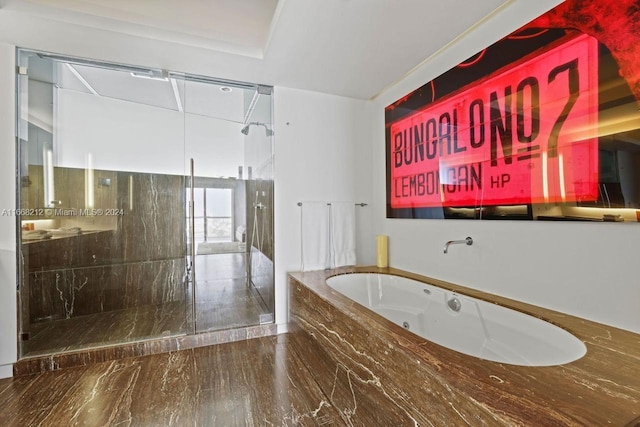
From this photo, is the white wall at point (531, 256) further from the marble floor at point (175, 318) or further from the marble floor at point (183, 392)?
the marble floor at point (175, 318)

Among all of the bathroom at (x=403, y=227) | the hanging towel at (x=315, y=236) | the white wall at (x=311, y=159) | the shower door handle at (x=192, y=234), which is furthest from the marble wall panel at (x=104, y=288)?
the hanging towel at (x=315, y=236)

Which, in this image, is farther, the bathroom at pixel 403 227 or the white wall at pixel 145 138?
the white wall at pixel 145 138

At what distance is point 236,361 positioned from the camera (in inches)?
83.1

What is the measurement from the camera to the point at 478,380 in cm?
96

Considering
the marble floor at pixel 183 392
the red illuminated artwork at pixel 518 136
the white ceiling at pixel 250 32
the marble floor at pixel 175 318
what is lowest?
the marble floor at pixel 183 392

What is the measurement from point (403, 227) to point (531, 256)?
1136 mm

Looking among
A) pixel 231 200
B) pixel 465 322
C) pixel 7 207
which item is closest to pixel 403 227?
pixel 465 322

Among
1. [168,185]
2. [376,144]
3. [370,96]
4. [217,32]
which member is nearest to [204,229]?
[168,185]

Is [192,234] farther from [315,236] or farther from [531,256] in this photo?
[531,256]

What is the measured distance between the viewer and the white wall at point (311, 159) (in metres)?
2.75

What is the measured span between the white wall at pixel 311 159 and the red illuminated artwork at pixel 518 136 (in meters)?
0.77

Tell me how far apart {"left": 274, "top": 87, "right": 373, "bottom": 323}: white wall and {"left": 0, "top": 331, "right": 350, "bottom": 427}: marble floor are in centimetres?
72

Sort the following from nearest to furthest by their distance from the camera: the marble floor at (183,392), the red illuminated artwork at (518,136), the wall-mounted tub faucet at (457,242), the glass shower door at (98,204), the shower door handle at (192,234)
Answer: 1. the red illuminated artwork at (518,136)
2. the marble floor at (183,392)
3. the wall-mounted tub faucet at (457,242)
4. the glass shower door at (98,204)
5. the shower door handle at (192,234)

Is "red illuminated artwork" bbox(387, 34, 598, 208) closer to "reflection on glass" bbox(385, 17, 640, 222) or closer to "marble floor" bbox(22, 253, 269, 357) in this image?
"reflection on glass" bbox(385, 17, 640, 222)
